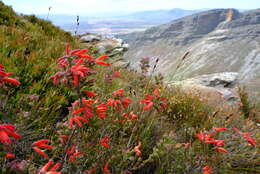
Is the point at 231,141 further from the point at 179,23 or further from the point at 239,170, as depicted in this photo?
the point at 179,23

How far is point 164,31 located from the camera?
165m

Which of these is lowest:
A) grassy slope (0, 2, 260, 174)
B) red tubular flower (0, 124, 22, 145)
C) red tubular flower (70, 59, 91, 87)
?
grassy slope (0, 2, 260, 174)

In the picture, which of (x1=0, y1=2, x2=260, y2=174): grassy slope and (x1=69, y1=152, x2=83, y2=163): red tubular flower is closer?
(x1=69, y1=152, x2=83, y2=163): red tubular flower

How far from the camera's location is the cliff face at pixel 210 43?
89.0m

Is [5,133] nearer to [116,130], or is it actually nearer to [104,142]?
[104,142]

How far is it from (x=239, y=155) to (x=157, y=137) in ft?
3.70

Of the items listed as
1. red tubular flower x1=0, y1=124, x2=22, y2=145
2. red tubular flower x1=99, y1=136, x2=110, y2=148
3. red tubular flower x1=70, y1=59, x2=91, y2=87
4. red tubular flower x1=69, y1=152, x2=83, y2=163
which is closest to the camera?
red tubular flower x1=0, y1=124, x2=22, y2=145

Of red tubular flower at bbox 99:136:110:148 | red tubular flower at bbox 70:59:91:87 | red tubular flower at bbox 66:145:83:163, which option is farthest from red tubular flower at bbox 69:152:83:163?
red tubular flower at bbox 70:59:91:87

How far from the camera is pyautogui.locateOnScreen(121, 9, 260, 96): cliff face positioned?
8897 centimetres

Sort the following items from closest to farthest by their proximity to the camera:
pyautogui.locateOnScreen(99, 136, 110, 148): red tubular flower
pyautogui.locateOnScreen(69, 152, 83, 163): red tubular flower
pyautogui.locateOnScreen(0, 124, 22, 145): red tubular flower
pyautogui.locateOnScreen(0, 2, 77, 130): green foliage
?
pyautogui.locateOnScreen(0, 124, 22, 145): red tubular flower < pyautogui.locateOnScreen(69, 152, 83, 163): red tubular flower < pyautogui.locateOnScreen(99, 136, 110, 148): red tubular flower < pyautogui.locateOnScreen(0, 2, 77, 130): green foliage

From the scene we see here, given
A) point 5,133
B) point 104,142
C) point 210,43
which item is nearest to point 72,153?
point 104,142

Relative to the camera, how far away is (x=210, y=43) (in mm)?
113125

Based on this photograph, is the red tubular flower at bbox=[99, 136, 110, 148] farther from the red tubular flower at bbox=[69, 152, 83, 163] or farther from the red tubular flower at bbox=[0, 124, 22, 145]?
the red tubular flower at bbox=[0, 124, 22, 145]

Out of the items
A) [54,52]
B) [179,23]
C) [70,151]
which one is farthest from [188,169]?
[179,23]
